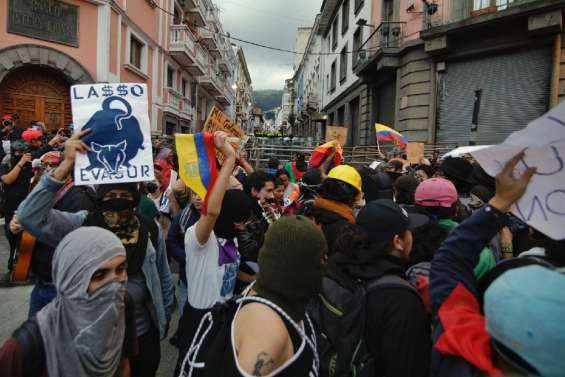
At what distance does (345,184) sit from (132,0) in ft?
54.0

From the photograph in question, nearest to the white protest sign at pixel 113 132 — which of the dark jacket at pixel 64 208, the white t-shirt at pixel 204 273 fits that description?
the dark jacket at pixel 64 208

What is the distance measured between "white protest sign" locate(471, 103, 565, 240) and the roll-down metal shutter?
9.08m

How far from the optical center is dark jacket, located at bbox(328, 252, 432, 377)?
1612 mm

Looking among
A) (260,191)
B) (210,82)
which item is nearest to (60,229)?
(260,191)

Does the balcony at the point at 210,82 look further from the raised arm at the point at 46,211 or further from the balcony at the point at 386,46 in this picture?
the raised arm at the point at 46,211

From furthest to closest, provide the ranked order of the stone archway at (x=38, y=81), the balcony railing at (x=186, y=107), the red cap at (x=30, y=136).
Answer: 1. the balcony railing at (x=186, y=107)
2. the stone archway at (x=38, y=81)
3. the red cap at (x=30, y=136)

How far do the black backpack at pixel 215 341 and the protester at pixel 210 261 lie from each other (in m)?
0.83

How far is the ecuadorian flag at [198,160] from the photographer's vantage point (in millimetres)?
2871

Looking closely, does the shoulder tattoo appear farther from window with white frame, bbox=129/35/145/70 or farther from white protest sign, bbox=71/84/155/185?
window with white frame, bbox=129/35/145/70


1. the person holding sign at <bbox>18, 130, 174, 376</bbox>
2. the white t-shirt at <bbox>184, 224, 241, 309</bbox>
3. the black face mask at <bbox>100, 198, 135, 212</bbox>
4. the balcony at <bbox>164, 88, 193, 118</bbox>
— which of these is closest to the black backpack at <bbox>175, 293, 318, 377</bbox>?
the white t-shirt at <bbox>184, 224, 241, 309</bbox>

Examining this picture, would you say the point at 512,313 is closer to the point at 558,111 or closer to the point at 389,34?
the point at 558,111

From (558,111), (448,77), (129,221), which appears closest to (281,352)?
(558,111)

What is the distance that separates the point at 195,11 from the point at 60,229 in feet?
83.5

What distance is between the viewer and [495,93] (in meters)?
11.1
